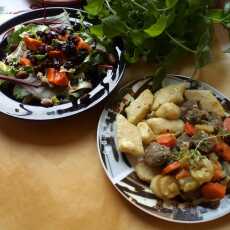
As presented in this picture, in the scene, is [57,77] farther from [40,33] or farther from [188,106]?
[188,106]

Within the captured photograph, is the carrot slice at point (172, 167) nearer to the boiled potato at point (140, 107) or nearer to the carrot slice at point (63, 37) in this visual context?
the boiled potato at point (140, 107)

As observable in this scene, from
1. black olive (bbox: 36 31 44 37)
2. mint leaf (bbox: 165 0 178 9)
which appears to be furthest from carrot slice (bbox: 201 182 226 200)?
black olive (bbox: 36 31 44 37)

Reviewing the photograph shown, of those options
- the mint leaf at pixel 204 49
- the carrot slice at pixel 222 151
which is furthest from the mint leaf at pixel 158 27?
the carrot slice at pixel 222 151

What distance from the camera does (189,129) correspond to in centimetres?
101

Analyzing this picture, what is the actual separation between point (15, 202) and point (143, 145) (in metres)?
0.36

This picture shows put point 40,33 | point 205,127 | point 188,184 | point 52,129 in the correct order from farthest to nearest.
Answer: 1. point 40,33
2. point 52,129
3. point 205,127
4. point 188,184

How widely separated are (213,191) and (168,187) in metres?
0.11

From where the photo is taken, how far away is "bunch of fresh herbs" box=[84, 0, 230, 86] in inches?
42.1

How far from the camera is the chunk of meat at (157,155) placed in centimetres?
94

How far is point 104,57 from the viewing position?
1.20 meters

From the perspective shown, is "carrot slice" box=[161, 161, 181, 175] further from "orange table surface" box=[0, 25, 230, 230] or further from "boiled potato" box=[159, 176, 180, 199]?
"orange table surface" box=[0, 25, 230, 230]

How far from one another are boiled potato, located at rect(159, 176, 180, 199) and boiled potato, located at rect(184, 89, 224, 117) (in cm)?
26

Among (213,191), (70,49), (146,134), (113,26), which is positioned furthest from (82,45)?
(213,191)

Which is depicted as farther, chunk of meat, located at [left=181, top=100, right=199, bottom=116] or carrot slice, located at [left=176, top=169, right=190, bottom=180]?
chunk of meat, located at [left=181, top=100, right=199, bottom=116]
